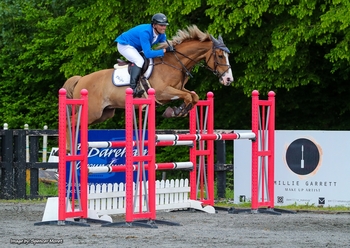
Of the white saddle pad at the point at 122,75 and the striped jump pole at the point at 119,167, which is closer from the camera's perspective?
the striped jump pole at the point at 119,167

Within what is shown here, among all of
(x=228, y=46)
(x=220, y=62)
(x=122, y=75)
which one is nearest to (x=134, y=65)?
(x=122, y=75)

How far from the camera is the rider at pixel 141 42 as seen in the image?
10.4 meters

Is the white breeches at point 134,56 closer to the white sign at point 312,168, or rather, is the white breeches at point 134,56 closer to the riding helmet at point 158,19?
the riding helmet at point 158,19

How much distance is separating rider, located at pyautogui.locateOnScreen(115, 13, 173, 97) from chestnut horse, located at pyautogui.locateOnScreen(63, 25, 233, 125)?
18 centimetres

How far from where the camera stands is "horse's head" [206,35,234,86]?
34.6 ft

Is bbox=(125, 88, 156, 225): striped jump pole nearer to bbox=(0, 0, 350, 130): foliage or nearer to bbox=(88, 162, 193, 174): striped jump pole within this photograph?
bbox=(88, 162, 193, 174): striped jump pole

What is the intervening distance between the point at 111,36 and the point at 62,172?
9.69 meters

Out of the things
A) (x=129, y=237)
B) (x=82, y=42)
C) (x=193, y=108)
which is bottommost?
(x=129, y=237)

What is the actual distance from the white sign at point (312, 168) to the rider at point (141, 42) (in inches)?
112

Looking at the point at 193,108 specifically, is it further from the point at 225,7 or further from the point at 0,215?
the point at 225,7

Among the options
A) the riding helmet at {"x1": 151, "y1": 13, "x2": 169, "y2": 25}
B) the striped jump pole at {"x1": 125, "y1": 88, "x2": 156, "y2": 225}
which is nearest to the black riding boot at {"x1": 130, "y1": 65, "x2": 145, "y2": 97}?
the riding helmet at {"x1": 151, "y1": 13, "x2": 169, "y2": 25}

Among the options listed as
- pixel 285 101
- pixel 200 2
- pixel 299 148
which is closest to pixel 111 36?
pixel 200 2

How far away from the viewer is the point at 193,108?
36.1 ft

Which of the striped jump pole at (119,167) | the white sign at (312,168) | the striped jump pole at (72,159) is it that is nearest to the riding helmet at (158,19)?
the striped jump pole at (72,159)
